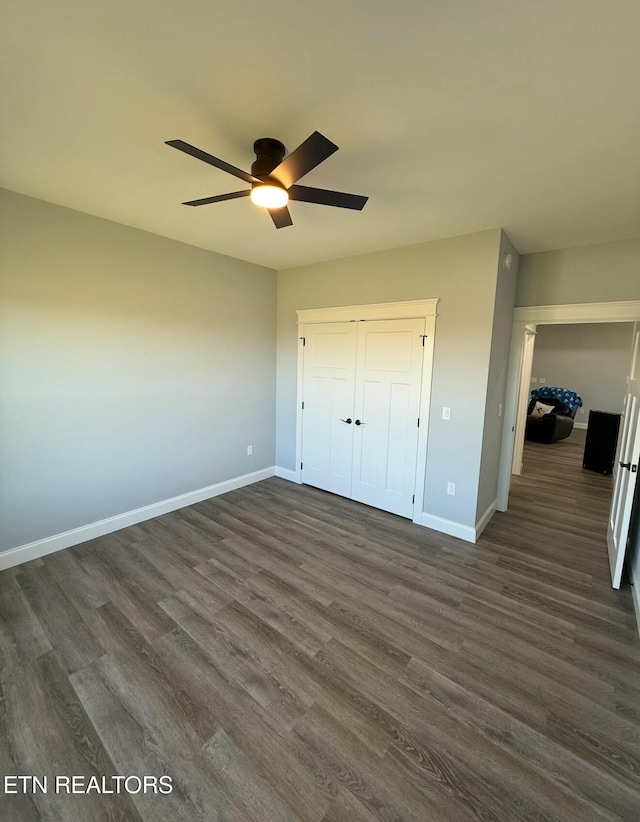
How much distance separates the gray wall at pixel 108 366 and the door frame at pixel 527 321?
299 centimetres

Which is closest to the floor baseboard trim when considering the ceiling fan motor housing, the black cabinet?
the ceiling fan motor housing

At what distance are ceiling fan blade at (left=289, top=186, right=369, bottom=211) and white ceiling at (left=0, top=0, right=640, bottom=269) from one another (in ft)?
0.83

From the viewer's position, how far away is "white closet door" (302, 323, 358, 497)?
385cm

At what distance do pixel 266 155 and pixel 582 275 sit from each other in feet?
9.98

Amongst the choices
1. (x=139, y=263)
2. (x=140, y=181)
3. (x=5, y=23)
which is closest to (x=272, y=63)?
(x=5, y=23)

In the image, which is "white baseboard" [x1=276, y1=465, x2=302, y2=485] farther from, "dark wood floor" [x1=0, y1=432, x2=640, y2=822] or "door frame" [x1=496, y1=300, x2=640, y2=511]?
"door frame" [x1=496, y1=300, x2=640, y2=511]

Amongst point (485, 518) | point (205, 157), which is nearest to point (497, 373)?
point (485, 518)

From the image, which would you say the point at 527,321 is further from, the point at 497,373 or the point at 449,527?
the point at 449,527

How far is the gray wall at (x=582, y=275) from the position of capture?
2.88 meters

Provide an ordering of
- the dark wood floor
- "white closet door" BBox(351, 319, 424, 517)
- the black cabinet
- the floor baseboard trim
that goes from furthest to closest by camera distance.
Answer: the black cabinet, "white closet door" BBox(351, 319, 424, 517), the floor baseboard trim, the dark wood floor

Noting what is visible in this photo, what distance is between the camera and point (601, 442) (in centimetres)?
531

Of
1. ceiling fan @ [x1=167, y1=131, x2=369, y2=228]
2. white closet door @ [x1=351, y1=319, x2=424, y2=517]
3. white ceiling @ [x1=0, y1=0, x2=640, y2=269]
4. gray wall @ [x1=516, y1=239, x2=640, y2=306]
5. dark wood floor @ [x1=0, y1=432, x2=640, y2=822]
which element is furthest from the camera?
white closet door @ [x1=351, y1=319, x2=424, y2=517]

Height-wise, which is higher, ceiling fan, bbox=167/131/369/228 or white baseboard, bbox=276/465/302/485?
ceiling fan, bbox=167/131/369/228

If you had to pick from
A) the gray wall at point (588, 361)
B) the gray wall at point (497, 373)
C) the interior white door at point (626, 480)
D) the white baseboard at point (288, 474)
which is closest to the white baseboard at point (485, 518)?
the gray wall at point (497, 373)
